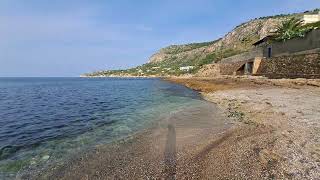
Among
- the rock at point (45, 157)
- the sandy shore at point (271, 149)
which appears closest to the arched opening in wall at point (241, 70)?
the sandy shore at point (271, 149)

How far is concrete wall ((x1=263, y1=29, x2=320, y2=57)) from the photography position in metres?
33.4

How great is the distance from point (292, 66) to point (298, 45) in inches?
118

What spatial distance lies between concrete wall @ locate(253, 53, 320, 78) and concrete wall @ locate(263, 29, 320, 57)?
122 cm

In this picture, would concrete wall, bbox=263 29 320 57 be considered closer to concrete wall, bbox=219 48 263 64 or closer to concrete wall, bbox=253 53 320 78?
concrete wall, bbox=253 53 320 78

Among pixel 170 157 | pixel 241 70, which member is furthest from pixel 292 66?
pixel 170 157

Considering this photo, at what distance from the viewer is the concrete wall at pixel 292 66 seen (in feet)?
105

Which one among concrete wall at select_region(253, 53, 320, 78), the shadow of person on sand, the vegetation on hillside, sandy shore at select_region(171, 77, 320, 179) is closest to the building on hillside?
concrete wall at select_region(253, 53, 320, 78)

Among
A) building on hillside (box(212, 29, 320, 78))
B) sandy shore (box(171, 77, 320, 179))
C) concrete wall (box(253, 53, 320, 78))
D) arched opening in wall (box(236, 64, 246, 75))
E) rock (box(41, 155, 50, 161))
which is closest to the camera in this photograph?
sandy shore (box(171, 77, 320, 179))

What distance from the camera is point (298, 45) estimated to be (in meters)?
37.3

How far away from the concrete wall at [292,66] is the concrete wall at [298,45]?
122 cm

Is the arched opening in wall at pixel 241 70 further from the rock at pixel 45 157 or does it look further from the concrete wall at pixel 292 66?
the rock at pixel 45 157

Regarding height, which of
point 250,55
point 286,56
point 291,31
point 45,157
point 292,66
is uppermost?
point 291,31

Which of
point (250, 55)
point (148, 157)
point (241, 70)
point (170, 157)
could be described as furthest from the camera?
point (241, 70)

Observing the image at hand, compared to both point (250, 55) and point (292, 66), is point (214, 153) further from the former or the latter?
point (250, 55)
